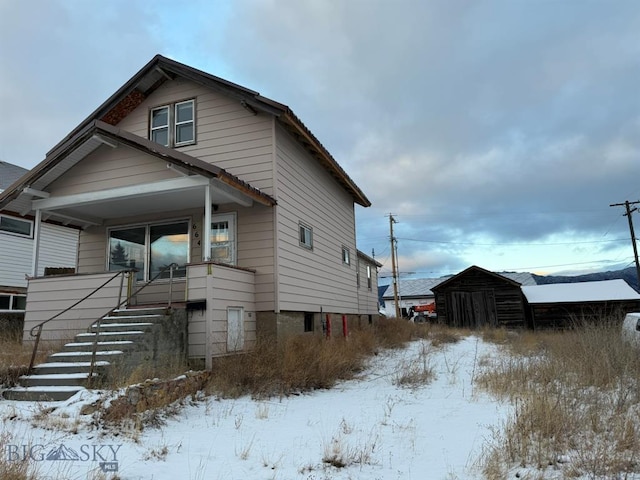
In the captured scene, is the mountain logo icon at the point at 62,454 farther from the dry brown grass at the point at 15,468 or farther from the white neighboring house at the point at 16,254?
the white neighboring house at the point at 16,254

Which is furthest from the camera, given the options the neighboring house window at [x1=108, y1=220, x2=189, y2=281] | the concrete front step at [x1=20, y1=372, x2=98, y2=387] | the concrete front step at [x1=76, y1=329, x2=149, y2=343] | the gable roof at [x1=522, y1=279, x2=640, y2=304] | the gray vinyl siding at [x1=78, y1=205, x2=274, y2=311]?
the gable roof at [x1=522, y1=279, x2=640, y2=304]

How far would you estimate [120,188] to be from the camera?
37.6 feet

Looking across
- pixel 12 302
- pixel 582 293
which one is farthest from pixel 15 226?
pixel 582 293

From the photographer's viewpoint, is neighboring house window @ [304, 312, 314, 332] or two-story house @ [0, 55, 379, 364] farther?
neighboring house window @ [304, 312, 314, 332]

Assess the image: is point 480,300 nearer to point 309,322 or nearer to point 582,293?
point 582,293

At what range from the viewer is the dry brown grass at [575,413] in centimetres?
525

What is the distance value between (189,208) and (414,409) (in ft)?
26.8

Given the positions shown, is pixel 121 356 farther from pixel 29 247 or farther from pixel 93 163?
pixel 29 247

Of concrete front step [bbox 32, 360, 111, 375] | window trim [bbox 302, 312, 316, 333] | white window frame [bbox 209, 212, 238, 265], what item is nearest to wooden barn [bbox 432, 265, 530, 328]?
window trim [bbox 302, 312, 316, 333]

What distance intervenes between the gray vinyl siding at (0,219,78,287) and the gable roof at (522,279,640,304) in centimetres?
2812

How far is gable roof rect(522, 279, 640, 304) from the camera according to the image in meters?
30.8

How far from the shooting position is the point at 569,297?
31578 millimetres

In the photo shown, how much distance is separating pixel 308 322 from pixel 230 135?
19.9ft

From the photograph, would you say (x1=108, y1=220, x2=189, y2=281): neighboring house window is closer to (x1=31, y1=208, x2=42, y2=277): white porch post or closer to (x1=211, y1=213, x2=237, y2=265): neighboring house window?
(x1=211, y1=213, x2=237, y2=265): neighboring house window
